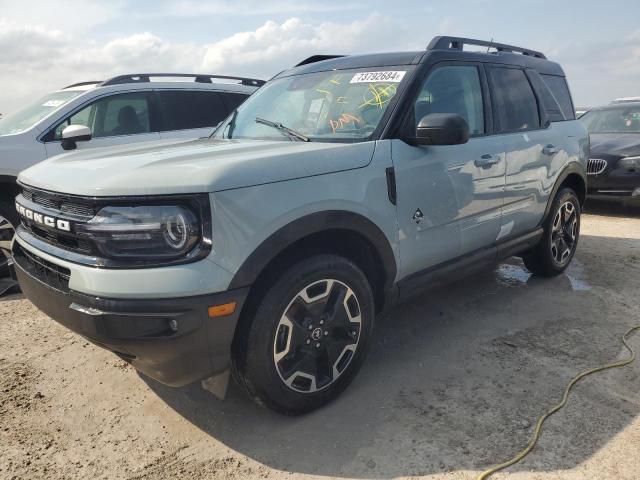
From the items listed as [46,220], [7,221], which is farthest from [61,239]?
[7,221]

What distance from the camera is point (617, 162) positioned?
25.1 ft

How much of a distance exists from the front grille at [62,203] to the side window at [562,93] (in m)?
3.89

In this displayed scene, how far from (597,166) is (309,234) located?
6.96m

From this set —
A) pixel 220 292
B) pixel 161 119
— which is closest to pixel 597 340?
pixel 220 292

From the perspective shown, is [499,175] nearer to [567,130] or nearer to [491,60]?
[491,60]

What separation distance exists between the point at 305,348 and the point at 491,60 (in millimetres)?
2618

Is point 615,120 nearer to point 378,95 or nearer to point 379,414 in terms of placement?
point 378,95

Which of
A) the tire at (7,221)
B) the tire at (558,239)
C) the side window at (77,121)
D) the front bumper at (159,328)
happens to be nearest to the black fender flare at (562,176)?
the tire at (558,239)

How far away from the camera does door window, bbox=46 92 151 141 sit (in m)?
5.14

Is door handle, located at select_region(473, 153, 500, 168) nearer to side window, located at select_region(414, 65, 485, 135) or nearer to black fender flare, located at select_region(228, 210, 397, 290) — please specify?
side window, located at select_region(414, 65, 485, 135)

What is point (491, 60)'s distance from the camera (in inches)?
150

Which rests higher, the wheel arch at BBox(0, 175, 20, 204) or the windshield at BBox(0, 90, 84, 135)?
the windshield at BBox(0, 90, 84, 135)

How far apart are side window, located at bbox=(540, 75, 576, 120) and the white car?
324 centimetres

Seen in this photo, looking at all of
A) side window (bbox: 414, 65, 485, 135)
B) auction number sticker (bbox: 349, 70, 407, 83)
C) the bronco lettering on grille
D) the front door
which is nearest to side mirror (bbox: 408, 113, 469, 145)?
the front door
